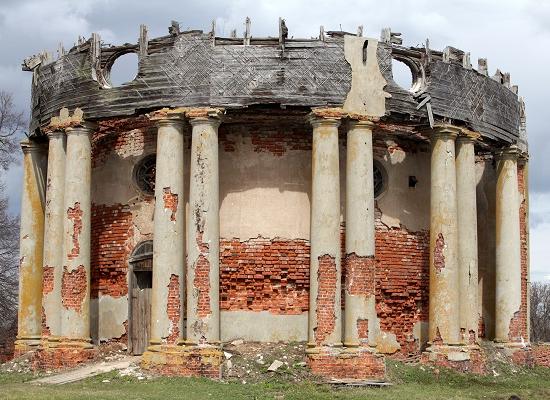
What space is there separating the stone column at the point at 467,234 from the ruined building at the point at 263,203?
0.11ft

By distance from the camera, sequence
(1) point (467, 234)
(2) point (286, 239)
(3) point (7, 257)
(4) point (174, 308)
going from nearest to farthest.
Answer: (4) point (174, 308) → (2) point (286, 239) → (1) point (467, 234) → (3) point (7, 257)

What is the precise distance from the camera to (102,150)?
2094 centimetres

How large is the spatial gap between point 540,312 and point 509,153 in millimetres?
47058

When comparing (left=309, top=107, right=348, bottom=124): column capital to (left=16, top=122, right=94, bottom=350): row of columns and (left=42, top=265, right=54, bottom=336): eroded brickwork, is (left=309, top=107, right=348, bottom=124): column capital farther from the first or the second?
(left=42, top=265, right=54, bottom=336): eroded brickwork

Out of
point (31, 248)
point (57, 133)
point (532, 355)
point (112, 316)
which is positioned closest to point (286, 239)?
point (112, 316)

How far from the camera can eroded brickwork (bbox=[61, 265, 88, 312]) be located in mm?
19000

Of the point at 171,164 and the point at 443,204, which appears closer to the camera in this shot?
the point at 171,164

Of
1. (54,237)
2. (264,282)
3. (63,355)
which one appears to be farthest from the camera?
(54,237)

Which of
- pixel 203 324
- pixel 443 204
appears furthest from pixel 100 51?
pixel 443 204

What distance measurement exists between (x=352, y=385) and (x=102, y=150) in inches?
319

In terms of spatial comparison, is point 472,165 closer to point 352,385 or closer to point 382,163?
point 382,163

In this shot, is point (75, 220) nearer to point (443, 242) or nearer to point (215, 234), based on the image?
point (215, 234)

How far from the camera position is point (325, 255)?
17562 mm

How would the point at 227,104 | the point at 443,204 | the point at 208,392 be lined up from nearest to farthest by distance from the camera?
the point at 208,392, the point at 227,104, the point at 443,204
